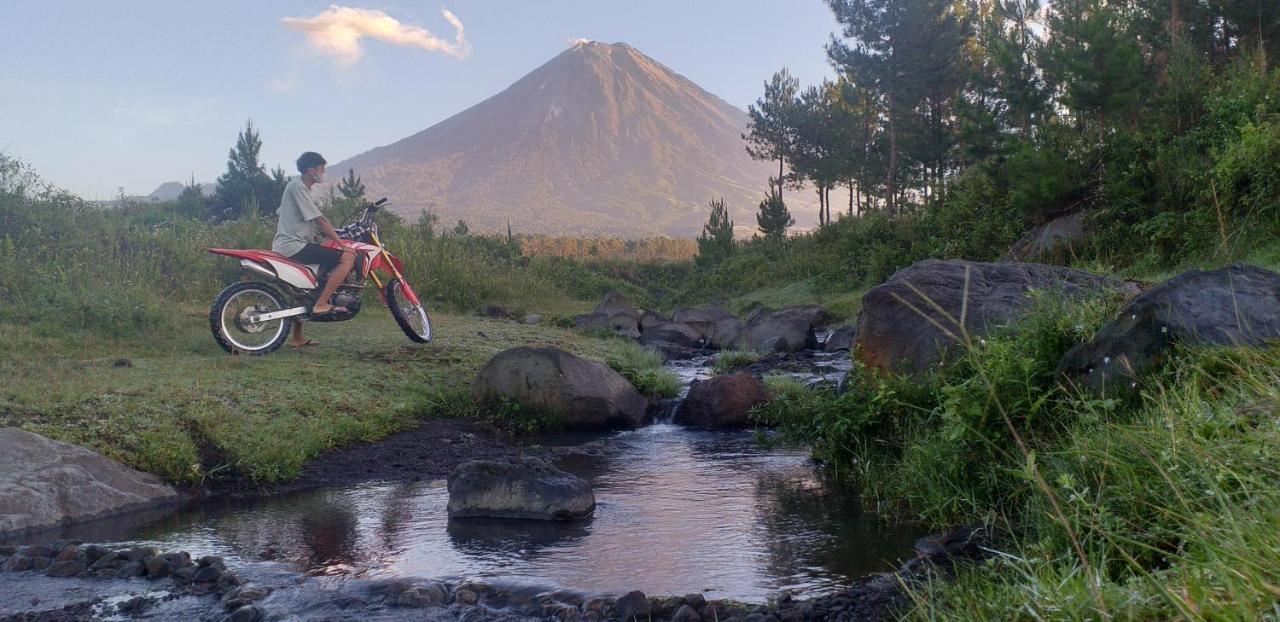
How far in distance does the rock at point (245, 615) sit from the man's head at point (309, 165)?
23.1ft

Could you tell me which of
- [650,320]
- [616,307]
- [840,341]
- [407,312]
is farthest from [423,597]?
[616,307]

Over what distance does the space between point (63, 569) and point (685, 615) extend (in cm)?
328

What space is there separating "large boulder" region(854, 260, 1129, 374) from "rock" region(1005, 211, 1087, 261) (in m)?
8.75

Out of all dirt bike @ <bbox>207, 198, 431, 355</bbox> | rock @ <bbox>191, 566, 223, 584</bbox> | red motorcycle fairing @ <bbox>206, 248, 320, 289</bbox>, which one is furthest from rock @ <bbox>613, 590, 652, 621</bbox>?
red motorcycle fairing @ <bbox>206, 248, 320, 289</bbox>

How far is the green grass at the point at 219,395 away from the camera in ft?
23.9

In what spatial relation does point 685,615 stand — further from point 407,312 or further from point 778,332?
point 778,332

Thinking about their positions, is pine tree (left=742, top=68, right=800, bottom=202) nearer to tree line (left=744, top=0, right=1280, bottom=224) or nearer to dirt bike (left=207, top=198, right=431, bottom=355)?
tree line (left=744, top=0, right=1280, bottom=224)

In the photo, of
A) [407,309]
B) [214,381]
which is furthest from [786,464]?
[407,309]

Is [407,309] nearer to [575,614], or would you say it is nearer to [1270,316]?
[575,614]

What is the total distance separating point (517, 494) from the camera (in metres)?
6.56

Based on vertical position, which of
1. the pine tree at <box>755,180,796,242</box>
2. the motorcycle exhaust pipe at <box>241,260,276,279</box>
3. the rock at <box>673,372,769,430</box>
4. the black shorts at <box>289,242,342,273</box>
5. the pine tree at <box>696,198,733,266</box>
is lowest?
the rock at <box>673,372,769,430</box>

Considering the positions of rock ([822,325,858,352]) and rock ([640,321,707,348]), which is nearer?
rock ([822,325,858,352])

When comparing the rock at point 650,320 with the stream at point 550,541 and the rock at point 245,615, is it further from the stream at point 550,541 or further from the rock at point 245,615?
the rock at point 245,615

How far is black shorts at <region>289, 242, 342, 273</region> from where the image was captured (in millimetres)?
10898
